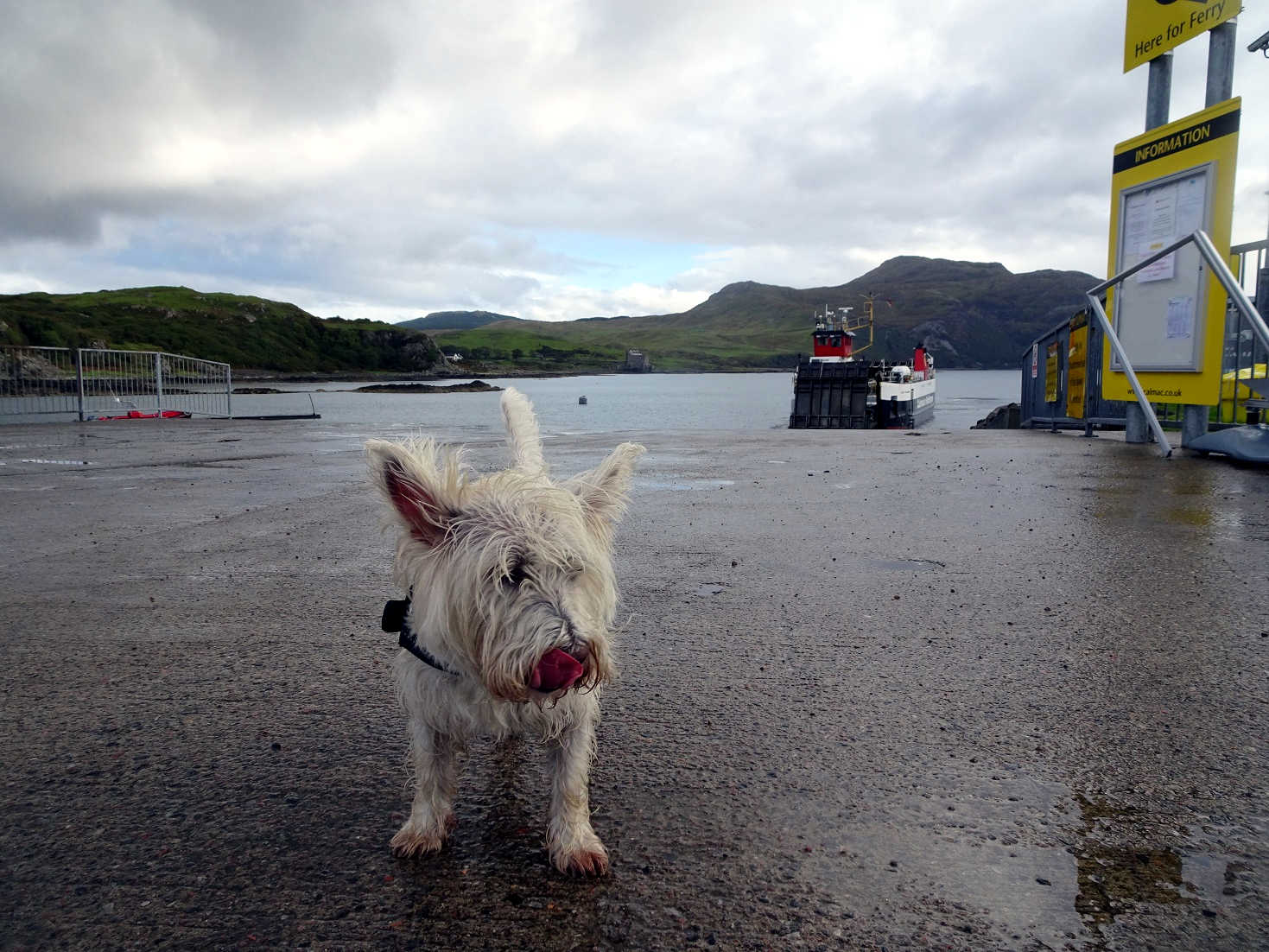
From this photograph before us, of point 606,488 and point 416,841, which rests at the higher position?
point 606,488

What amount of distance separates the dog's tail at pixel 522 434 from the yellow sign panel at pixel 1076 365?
14737 millimetres

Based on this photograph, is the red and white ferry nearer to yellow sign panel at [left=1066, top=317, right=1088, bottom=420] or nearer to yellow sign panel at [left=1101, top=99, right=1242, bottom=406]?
yellow sign panel at [left=1066, top=317, right=1088, bottom=420]

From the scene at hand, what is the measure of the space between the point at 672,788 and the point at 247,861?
1.30 meters

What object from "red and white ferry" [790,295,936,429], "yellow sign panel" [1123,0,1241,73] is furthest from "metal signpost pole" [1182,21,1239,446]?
"red and white ferry" [790,295,936,429]

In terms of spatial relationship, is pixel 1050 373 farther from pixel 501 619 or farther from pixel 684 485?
pixel 501 619

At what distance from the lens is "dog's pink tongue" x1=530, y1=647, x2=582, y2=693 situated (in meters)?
2.16

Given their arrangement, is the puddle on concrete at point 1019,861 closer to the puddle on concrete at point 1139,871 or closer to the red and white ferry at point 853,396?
the puddle on concrete at point 1139,871

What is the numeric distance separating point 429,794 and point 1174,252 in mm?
13552

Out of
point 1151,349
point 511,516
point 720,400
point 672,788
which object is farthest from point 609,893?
point 720,400

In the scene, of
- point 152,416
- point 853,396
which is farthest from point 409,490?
point 853,396

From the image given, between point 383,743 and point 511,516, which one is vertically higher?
point 511,516

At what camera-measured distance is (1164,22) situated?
12.8m

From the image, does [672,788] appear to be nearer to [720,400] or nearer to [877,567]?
[877,567]

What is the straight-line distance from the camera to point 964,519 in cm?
770
